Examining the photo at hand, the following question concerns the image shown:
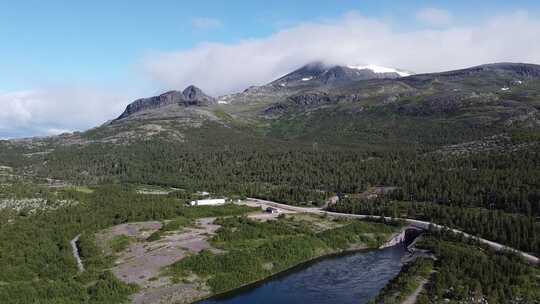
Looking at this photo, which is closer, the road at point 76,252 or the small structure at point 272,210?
the road at point 76,252

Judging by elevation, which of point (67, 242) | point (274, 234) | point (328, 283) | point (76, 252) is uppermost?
point (67, 242)

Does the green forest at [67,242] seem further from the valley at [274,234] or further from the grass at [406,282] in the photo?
the grass at [406,282]

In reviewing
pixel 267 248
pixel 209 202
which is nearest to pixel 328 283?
pixel 267 248

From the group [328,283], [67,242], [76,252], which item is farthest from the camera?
[67,242]

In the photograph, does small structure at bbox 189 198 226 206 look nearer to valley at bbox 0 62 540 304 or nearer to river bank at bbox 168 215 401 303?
valley at bbox 0 62 540 304

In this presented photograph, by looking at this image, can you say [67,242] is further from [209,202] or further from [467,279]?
[467,279]

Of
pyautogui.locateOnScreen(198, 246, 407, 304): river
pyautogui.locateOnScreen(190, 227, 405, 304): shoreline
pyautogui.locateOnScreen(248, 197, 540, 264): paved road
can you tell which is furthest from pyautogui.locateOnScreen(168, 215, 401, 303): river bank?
pyautogui.locateOnScreen(248, 197, 540, 264): paved road

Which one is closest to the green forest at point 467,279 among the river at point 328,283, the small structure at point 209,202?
the river at point 328,283

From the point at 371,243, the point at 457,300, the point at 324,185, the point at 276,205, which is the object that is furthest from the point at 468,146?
the point at 457,300

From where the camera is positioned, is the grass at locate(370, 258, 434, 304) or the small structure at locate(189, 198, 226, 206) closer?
the grass at locate(370, 258, 434, 304)
